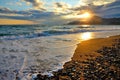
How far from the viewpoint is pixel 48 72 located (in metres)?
5.62

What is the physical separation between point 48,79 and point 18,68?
1634 millimetres

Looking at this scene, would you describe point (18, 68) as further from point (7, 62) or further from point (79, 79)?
point (79, 79)

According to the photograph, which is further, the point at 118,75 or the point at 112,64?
the point at 112,64

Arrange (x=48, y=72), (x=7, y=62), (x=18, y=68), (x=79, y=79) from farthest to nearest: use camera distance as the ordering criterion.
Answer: (x=7, y=62) → (x=18, y=68) → (x=48, y=72) → (x=79, y=79)

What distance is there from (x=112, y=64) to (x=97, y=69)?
966 millimetres

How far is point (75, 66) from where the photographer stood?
625 cm

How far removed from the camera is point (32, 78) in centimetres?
511

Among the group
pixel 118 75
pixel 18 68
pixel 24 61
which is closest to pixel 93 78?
pixel 118 75

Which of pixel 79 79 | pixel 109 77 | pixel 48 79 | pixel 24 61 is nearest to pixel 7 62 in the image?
pixel 24 61

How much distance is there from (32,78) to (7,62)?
222 centimetres

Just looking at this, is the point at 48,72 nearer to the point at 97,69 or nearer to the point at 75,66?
the point at 75,66

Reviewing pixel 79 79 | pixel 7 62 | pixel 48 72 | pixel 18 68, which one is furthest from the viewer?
pixel 7 62

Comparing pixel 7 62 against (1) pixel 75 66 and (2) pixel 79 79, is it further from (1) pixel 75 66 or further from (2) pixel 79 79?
(2) pixel 79 79

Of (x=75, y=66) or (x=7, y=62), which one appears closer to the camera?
(x=75, y=66)
